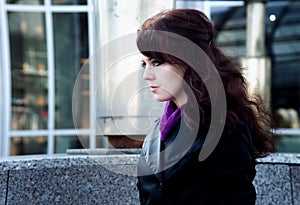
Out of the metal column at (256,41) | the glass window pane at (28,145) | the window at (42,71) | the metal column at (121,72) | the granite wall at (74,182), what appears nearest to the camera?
the granite wall at (74,182)

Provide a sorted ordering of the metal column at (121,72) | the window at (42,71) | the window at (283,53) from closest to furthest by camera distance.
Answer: the metal column at (121,72), the window at (42,71), the window at (283,53)

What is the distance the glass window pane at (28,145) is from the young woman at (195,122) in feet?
26.6

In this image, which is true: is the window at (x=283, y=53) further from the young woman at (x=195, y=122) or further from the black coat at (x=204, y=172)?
the black coat at (x=204, y=172)

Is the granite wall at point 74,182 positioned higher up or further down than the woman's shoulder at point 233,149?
further down

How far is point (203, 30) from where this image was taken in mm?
2311

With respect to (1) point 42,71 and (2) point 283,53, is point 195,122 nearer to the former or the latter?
(1) point 42,71

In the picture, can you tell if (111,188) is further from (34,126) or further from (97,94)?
(34,126)

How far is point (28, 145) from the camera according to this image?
417 inches

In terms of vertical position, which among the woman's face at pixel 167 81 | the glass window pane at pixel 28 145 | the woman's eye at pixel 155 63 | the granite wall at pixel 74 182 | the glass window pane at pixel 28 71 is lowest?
the glass window pane at pixel 28 145

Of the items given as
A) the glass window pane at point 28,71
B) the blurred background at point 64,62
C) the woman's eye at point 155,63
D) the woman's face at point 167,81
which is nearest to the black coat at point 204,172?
the woman's face at point 167,81

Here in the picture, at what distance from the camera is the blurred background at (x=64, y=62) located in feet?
32.3

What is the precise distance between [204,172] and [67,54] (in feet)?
30.1

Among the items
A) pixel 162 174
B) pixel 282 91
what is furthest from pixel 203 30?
pixel 282 91

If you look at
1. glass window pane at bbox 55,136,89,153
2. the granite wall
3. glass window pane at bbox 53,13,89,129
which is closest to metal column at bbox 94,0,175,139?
the granite wall
